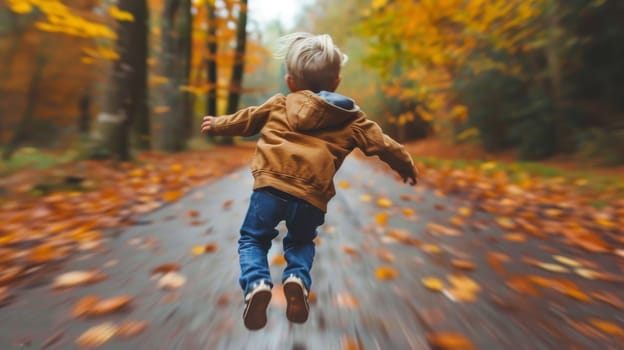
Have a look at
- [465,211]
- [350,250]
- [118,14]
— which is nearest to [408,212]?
[465,211]

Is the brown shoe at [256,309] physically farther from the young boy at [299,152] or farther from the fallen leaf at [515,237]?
the fallen leaf at [515,237]

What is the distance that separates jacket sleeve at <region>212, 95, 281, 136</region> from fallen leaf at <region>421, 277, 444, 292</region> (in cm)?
153

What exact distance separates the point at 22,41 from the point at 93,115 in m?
7.46

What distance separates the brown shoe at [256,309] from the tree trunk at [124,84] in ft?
18.3

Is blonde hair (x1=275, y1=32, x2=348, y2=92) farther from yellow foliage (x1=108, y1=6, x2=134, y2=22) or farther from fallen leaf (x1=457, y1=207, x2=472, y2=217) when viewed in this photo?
yellow foliage (x1=108, y1=6, x2=134, y2=22)

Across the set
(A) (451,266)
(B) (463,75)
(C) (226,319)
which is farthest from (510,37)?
(C) (226,319)

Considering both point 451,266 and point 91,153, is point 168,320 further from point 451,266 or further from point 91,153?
point 91,153

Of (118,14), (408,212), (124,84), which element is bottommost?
(408,212)

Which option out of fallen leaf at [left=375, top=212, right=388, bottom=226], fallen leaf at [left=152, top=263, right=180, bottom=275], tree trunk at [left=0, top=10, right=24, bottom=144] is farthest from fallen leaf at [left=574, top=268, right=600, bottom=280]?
tree trunk at [left=0, top=10, right=24, bottom=144]

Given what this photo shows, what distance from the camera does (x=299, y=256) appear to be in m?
2.12

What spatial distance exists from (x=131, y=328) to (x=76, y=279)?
879mm

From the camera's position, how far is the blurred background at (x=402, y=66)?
637 centimetres

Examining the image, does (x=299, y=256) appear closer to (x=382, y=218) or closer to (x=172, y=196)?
(x=382, y=218)

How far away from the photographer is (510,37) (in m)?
9.20
